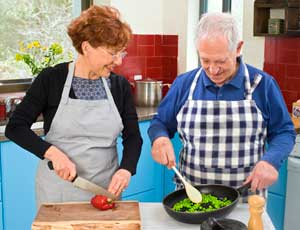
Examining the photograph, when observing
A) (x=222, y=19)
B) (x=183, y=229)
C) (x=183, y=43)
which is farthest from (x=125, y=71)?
(x=183, y=229)

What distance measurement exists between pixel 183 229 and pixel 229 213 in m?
0.16

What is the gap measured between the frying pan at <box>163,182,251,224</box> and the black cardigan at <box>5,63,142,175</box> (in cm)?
25

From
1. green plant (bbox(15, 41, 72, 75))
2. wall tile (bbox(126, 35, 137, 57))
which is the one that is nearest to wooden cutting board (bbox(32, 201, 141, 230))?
green plant (bbox(15, 41, 72, 75))

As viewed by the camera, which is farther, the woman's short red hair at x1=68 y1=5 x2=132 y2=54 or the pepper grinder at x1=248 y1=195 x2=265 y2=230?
the woman's short red hair at x1=68 y1=5 x2=132 y2=54

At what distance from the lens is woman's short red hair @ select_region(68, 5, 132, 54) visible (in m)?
1.71

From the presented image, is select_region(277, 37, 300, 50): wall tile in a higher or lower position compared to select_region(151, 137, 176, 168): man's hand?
higher

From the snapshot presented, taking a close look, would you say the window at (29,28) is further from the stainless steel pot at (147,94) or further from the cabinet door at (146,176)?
the cabinet door at (146,176)

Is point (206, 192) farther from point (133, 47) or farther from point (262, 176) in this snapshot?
point (133, 47)

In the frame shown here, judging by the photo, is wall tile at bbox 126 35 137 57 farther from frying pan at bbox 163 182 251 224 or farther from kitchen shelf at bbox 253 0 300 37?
frying pan at bbox 163 182 251 224

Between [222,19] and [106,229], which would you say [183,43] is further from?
[106,229]

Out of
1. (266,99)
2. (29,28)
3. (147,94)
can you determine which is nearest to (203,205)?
(266,99)

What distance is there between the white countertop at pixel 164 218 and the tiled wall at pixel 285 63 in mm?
1836

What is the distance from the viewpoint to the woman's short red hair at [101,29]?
1.71m

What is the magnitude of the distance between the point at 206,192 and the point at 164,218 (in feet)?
0.61
